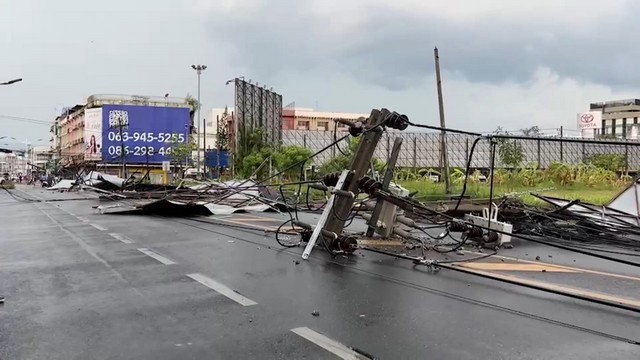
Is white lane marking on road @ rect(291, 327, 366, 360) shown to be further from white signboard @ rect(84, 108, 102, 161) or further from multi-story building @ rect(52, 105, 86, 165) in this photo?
multi-story building @ rect(52, 105, 86, 165)

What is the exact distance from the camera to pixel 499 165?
3606 cm

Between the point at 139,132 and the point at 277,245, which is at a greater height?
the point at 139,132

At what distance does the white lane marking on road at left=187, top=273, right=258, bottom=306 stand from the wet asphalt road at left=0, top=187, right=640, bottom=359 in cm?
1

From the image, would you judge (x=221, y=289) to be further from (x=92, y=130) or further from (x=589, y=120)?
(x=589, y=120)

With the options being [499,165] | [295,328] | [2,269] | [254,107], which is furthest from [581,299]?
[254,107]

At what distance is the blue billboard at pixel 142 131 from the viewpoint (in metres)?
79.7

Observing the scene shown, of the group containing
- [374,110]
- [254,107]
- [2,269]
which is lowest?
[2,269]

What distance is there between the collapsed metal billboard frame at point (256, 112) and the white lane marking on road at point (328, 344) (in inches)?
2031

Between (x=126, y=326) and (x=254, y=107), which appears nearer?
(x=126, y=326)

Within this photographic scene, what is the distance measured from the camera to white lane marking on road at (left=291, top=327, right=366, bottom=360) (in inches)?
179

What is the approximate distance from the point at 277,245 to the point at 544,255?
16.5 ft

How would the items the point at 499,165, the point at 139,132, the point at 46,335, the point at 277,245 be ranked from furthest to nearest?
1. the point at 139,132
2. the point at 499,165
3. the point at 277,245
4. the point at 46,335

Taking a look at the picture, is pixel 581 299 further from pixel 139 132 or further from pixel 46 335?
pixel 139 132

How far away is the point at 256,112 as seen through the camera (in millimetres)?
62938
